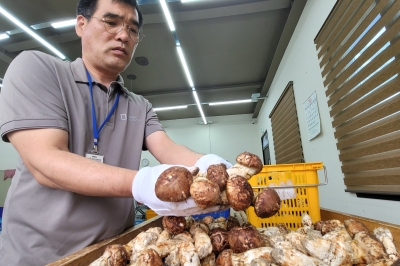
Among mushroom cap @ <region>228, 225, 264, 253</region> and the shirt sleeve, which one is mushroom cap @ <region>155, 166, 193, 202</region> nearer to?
mushroom cap @ <region>228, 225, 264, 253</region>

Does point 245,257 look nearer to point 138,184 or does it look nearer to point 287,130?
point 138,184

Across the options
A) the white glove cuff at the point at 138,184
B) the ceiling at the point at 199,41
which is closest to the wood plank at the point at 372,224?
the white glove cuff at the point at 138,184

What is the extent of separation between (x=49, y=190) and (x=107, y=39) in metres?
0.68

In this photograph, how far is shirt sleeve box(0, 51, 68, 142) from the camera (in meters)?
0.73

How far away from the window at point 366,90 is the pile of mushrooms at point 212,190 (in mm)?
993

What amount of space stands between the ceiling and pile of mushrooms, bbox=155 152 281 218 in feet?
7.92

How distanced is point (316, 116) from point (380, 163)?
0.99m

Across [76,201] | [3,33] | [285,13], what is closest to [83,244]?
[76,201]

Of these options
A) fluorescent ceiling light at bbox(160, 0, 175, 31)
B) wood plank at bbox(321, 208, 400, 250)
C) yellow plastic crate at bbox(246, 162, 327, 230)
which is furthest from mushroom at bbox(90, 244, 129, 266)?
fluorescent ceiling light at bbox(160, 0, 175, 31)

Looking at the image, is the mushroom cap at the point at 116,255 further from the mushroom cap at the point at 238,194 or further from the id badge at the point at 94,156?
the id badge at the point at 94,156

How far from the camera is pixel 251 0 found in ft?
8.48

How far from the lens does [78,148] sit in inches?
36.6

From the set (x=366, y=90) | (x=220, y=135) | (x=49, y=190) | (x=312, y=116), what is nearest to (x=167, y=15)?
(x=312, y=116)

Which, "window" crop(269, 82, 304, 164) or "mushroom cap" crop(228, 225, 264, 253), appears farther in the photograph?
"window" crop(269, 82, 304, 164)
